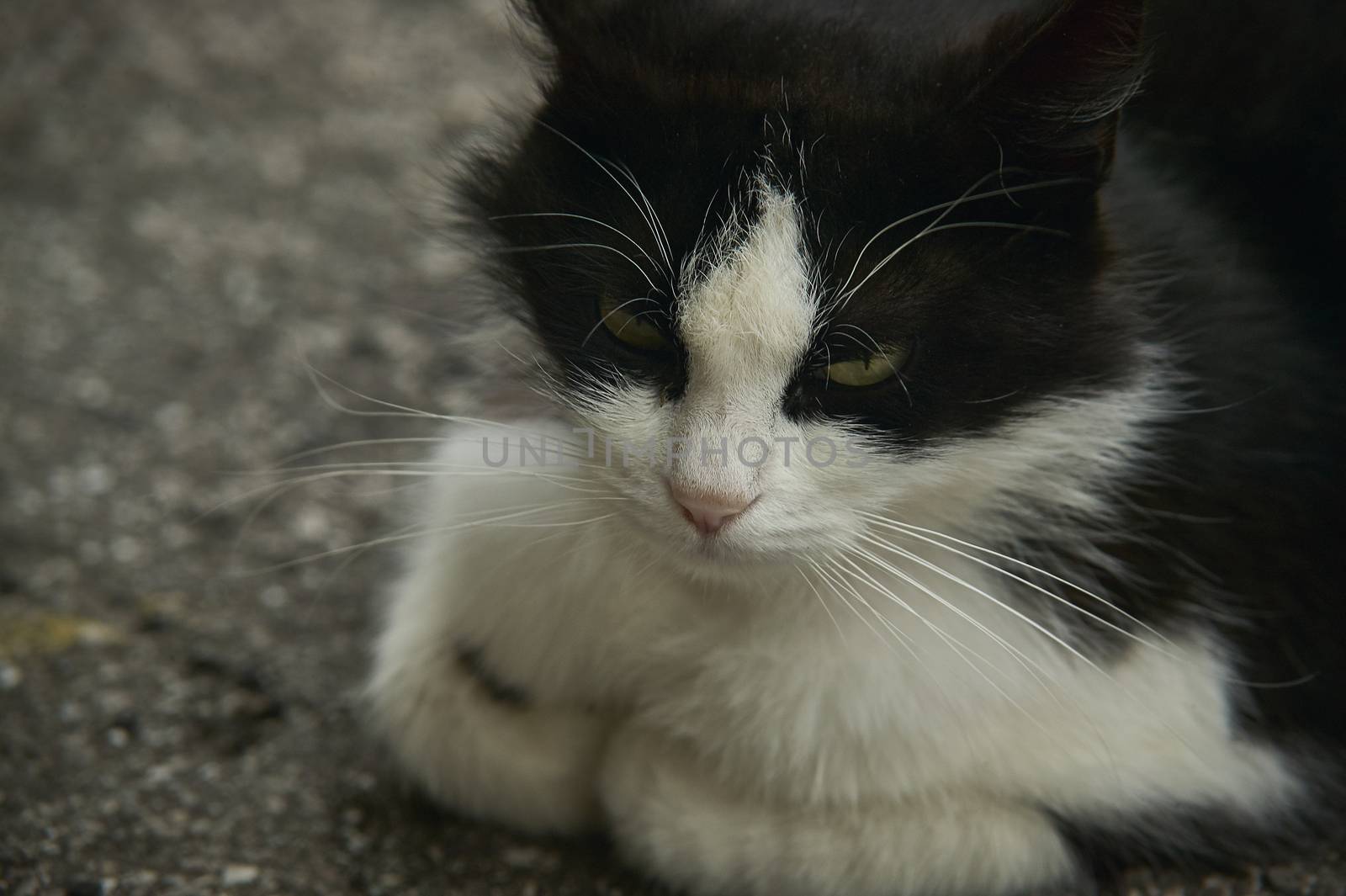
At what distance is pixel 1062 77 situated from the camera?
41.5 inches

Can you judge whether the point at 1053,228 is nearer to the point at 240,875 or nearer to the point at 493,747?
the point at 493,747

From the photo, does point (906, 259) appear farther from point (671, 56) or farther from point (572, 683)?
point (572, 683)

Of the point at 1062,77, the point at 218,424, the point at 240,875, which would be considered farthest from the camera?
the point at 218,424

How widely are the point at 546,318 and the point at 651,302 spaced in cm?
16

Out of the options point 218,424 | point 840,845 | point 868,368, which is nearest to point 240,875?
point 840,845

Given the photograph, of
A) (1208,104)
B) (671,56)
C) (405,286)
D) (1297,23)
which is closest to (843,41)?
(671,56)

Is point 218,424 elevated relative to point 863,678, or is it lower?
elevated

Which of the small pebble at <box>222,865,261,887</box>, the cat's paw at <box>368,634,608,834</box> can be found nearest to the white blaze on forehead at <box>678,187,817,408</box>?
the cat's paw at <box>368,634,608,834</box>

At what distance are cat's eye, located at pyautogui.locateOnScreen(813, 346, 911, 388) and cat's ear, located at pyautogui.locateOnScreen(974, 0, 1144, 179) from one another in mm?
189

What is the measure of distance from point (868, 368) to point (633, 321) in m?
0.20

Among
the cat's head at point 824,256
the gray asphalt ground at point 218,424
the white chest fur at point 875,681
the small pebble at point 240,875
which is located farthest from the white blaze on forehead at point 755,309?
the small pebble at point 240,875

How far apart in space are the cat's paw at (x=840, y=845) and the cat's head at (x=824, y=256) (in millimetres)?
310

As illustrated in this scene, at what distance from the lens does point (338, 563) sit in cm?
188

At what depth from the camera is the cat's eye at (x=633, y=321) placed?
1.13 meters
